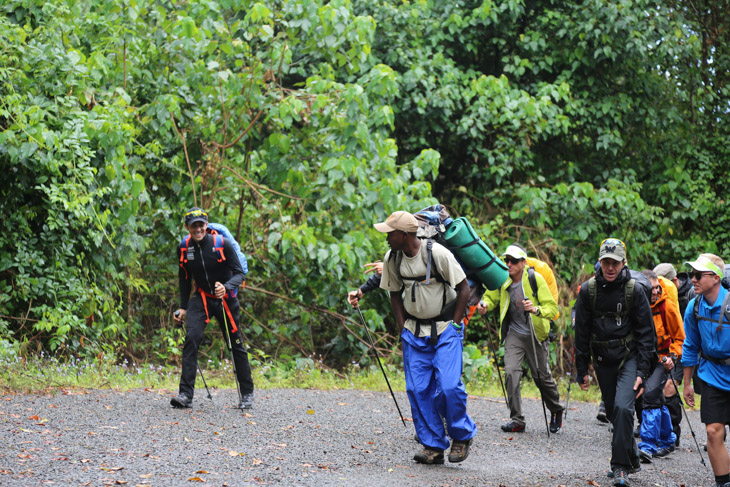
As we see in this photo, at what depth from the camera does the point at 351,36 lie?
12.7m

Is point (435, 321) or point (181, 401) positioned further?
point (181, 401)

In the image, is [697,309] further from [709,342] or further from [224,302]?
[224,302]

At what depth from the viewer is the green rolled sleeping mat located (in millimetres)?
7348

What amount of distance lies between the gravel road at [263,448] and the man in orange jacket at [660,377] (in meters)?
0.22

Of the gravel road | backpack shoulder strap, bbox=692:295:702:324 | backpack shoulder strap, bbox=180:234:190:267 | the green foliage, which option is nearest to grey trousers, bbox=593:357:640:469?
the gravel road

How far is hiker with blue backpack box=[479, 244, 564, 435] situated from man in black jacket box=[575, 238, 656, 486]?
6.55ft

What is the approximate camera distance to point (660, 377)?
26.8 feet

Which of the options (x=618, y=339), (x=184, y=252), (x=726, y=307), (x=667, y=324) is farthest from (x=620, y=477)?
(x=184, y=252)

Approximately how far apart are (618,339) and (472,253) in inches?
57.8

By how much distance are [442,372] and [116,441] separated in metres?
2.76

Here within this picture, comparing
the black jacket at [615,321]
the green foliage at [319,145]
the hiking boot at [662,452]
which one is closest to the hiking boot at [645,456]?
the hiking boot at [662,452]

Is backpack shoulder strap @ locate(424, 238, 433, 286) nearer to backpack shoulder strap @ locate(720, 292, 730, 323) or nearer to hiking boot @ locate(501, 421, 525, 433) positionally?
backpack shoulder strap @ locate(720, 292, 730, 323)

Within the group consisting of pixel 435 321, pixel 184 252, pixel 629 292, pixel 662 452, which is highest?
pixel 629 292

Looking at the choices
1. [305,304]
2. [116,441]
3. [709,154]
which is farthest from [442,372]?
[709,154]
